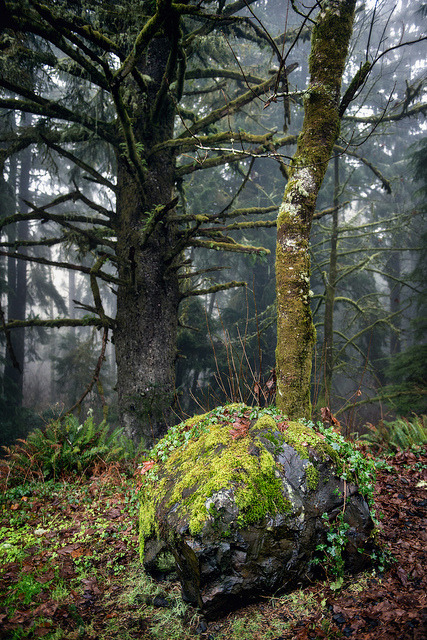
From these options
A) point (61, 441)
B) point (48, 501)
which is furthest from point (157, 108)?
point (48, 501)

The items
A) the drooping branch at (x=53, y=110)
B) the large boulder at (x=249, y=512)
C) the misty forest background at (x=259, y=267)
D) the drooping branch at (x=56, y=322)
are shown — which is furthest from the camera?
the misty forest background at (x=259, y=267)

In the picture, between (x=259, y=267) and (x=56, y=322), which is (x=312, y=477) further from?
(x=259, y=267)

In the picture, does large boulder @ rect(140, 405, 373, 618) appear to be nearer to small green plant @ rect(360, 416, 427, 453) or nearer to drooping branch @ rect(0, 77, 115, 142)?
small green plant @ rect(360, 416, 427, 453)

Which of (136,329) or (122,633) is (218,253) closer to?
(136,329)

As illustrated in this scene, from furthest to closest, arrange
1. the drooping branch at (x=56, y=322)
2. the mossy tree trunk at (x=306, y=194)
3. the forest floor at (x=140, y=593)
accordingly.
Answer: the drooping branch at (x=56, y=322), the mossy tree trunk at (x=306, y=194), the forest floor at (x=140, y=593)

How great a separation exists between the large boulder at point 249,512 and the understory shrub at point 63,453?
7.18 feet

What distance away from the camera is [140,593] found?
9.52 feet

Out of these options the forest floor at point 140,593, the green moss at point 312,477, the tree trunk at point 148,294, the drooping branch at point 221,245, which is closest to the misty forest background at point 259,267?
the drooping branch at point 221,245

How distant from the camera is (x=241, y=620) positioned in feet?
8.10

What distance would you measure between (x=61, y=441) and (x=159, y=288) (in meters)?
2.90

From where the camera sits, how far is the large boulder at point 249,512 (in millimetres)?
2521

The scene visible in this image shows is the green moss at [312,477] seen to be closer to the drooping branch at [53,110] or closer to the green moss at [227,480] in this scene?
the green moss at [227,480]

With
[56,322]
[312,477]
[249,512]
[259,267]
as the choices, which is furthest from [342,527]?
[259,267]

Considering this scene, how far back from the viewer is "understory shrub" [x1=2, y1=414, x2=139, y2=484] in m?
4.86
